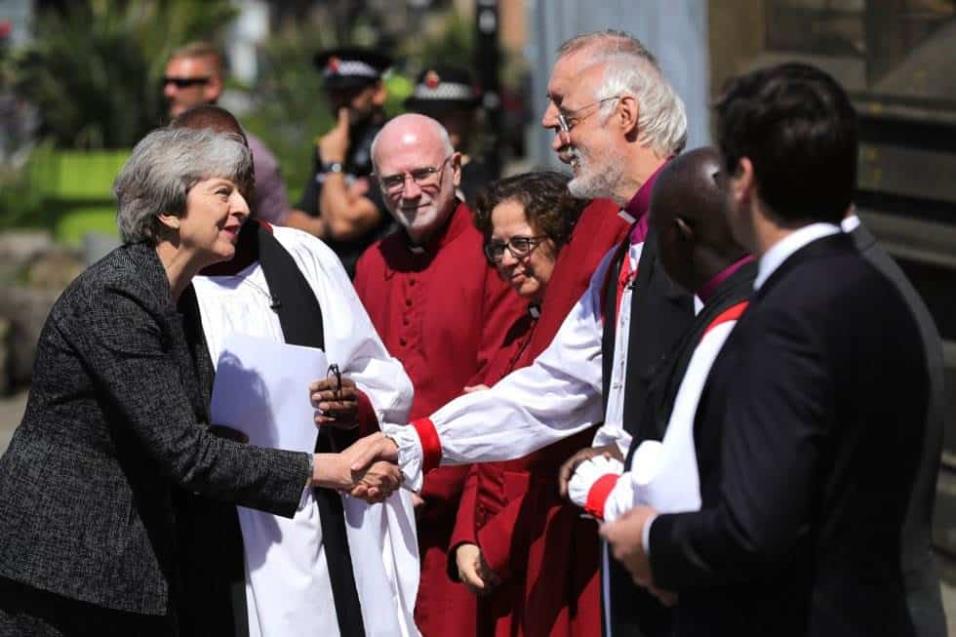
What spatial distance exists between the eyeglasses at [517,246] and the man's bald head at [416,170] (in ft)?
1.47

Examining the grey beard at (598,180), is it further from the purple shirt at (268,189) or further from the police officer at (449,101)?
the police officer at (449,101)

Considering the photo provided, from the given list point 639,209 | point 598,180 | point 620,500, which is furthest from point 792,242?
point 598,180

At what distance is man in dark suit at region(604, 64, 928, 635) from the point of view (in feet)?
8.21

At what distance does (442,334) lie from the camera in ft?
16.0

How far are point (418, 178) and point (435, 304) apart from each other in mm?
355

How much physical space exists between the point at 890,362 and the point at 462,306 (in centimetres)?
242

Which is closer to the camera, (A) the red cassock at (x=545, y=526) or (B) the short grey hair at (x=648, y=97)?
(B) the short grey hair at (x=648, y=97)

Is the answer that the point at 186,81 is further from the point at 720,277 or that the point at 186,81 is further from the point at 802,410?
the point at 802,410

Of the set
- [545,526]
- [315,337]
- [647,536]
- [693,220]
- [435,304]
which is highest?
[693,220]

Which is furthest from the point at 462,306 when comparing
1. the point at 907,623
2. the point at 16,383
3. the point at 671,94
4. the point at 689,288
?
the point at 16,383

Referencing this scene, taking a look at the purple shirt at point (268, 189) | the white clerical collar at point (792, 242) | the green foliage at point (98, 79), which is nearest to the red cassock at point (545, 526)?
the white clerical collar at point (792, 242)

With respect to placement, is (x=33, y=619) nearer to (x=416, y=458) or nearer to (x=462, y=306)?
(x=416, y=458)

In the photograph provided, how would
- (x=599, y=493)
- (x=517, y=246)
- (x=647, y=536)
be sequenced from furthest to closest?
(x=517, y=246) < (x=599, y=493) < (x=647, y=536)

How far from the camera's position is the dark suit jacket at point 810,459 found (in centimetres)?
250
